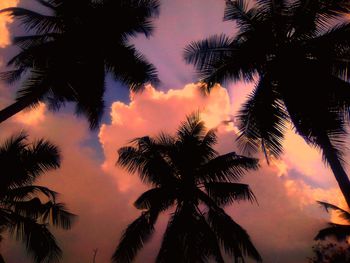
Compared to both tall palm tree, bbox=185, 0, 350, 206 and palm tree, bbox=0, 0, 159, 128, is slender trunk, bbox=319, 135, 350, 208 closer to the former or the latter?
tall palm tree, bbox=185, 0, 350, 206

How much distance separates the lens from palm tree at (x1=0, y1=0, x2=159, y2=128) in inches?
368

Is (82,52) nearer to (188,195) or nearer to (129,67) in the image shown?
(129,67)

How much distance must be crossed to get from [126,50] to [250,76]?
4.81m

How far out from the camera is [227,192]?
12.3 m

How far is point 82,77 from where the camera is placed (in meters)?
10.4

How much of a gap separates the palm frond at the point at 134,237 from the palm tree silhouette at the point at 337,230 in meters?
15.5

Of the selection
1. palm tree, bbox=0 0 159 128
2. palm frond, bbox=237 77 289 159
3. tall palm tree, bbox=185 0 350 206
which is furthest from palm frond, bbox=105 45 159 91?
palm frond, bbox=237 77 289 159

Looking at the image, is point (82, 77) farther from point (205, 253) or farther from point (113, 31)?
point (205, 253)

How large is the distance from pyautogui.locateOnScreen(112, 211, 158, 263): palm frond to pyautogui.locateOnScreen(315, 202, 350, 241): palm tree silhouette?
1545cm

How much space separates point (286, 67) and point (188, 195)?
6952 millimetres

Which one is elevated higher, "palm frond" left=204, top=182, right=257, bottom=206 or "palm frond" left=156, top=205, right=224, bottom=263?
"palm frond" left=204, top=182, right=257, bottom=206

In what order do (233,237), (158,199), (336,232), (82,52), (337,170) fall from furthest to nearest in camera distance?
(336,232) < (158,199) < (233,237) < (82,52) < (337,170)

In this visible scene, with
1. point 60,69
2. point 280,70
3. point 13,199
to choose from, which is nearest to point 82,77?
point 60,69

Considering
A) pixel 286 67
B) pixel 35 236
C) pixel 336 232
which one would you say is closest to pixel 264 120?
pixel 286 67
